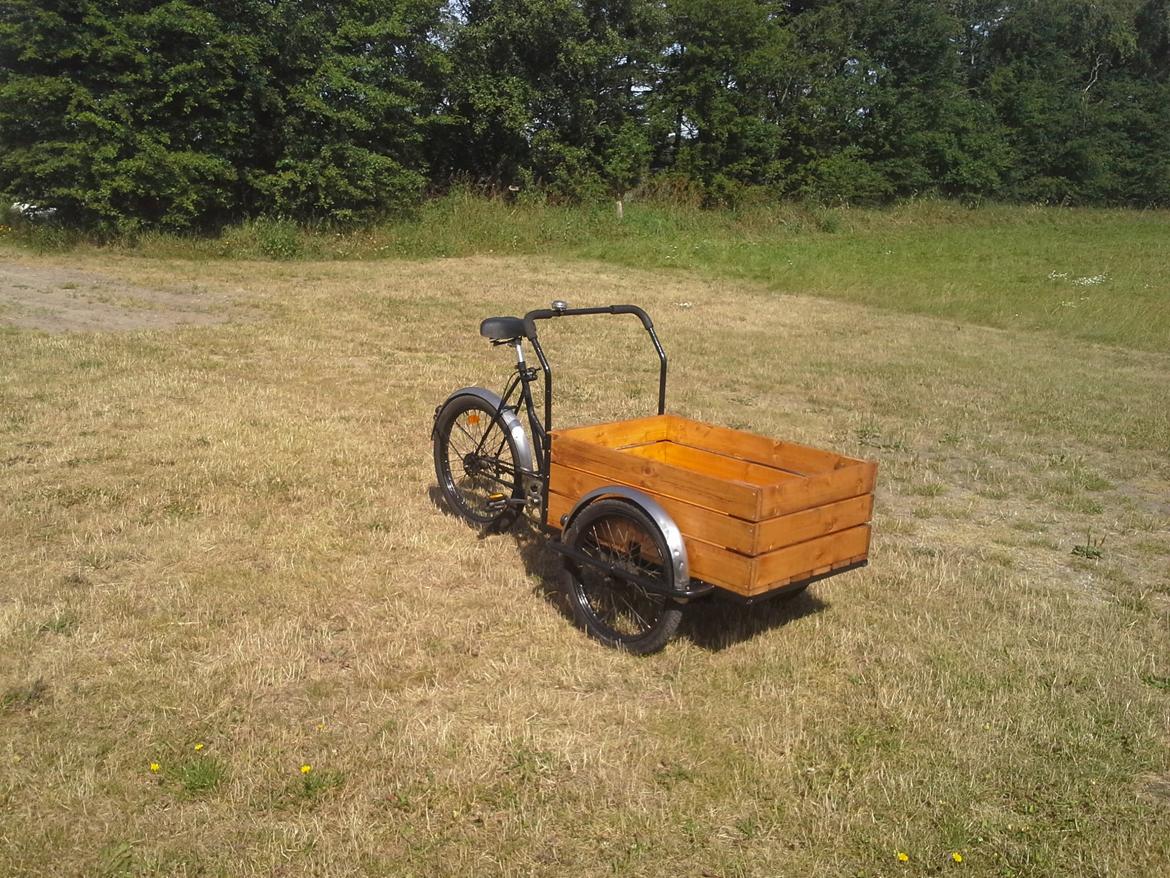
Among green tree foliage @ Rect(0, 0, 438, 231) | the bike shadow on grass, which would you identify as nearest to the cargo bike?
the bike shadow on grass

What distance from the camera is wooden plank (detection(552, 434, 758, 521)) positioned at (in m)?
4.28

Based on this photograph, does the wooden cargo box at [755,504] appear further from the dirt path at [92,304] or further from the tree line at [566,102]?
the tree line at [566,102]

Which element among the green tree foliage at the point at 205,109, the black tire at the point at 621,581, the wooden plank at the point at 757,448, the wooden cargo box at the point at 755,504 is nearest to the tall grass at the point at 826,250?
the green tree foliage at the point at 205,109

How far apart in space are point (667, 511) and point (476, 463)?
1.93 metres

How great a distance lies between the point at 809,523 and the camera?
4.48 metres

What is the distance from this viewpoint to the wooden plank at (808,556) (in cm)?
433

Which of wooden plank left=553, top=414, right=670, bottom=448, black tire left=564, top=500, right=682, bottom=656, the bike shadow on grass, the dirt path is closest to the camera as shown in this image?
black tire left=564, top=500, right=682, bottom=656

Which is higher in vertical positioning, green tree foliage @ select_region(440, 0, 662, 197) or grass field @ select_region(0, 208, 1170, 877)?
green tree foliage @ select_region(440, 0, 662, 197)

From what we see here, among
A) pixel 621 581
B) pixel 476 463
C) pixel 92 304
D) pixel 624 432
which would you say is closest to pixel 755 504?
pixel 621 581

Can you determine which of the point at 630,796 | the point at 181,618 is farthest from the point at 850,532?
the point at 181,618

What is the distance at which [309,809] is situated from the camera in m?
3.50

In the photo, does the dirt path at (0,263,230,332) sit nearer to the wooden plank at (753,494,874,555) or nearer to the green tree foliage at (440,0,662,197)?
the wooden plank at (753,494,874,555)

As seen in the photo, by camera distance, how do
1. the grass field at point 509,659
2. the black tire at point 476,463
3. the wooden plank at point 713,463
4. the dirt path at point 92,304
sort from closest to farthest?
the grass field at point 509,659, the wooden plank at point 713,463, the black tire at point 476,463, the dirt path at point 92,304

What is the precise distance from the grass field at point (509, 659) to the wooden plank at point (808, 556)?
42cm
